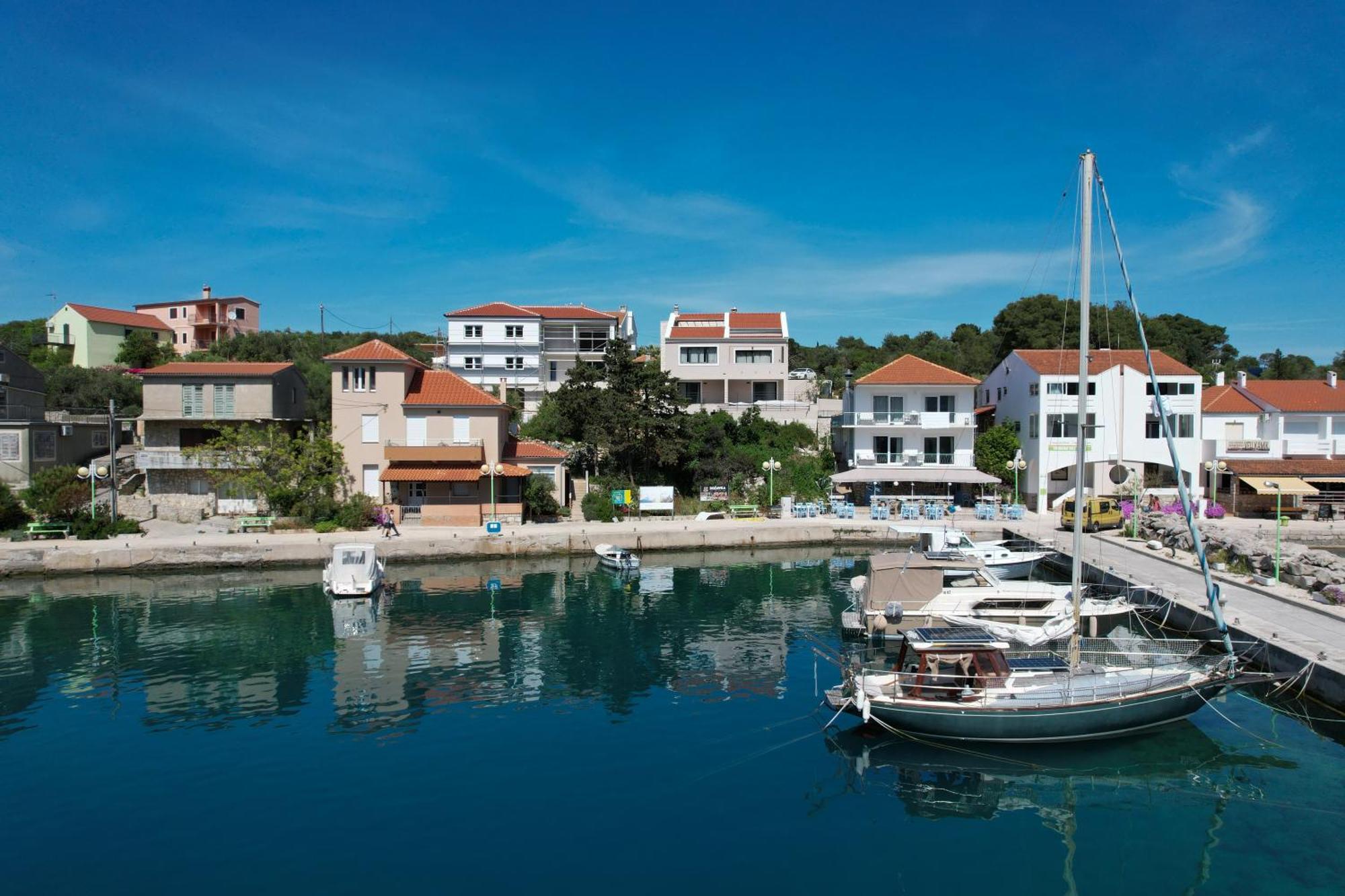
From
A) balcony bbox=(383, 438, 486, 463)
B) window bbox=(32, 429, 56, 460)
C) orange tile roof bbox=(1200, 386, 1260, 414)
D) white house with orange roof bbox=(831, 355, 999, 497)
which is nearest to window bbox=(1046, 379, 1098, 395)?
white house with orange roof bbox=(831, 355, 999, 497)

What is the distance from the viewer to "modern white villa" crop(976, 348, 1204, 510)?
4703 centimetres

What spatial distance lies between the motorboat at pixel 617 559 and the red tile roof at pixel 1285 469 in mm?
35936

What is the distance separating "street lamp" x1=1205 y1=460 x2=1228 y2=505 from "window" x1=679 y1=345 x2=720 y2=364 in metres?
30.8

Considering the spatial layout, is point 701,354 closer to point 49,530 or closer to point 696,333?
point 696,333

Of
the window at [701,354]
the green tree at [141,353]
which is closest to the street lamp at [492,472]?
the window at [701,354]

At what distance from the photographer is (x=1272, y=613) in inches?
890

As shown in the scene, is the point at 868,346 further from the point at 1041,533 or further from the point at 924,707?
the point at 924,707

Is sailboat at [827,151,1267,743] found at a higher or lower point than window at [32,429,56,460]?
lower

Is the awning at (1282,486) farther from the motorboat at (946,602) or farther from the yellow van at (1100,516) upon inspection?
the motorboat at (946,602)

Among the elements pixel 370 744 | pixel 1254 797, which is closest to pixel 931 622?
pixel 1254 797

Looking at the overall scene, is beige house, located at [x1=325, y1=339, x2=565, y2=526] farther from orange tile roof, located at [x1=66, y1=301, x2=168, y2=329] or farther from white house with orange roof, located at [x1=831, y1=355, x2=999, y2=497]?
orange tile roof, located at [x1=66, y1=301, x2=168, y2=329]

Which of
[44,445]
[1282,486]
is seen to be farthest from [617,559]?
[1282,486]

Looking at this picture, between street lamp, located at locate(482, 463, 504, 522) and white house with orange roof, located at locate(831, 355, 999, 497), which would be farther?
white house with orange roof, located at locate(831, 355, 999, 497)

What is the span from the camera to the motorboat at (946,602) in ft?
79.3
